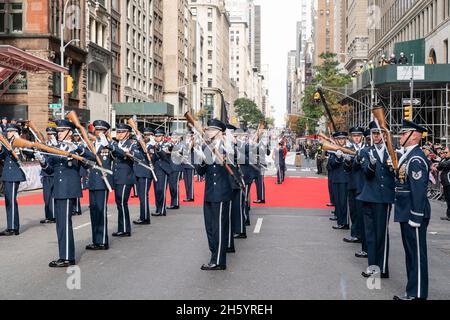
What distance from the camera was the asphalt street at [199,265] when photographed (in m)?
7.26

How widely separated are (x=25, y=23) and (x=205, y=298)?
3641 cm

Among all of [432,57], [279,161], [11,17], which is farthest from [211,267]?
[432,57]

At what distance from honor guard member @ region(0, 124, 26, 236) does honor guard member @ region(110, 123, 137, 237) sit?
215 centimetres

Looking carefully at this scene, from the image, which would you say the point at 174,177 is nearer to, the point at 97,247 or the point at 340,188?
the point at 340,188

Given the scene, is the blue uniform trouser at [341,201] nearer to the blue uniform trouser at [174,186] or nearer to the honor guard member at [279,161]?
the blue uniform trouser at [174,186]

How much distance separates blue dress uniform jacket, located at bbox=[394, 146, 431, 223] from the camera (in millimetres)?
6676

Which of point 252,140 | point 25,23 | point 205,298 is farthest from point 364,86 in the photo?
point 205,298

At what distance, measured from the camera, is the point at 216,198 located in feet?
28.4

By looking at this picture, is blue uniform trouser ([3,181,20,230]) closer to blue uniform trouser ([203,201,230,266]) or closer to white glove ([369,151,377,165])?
blue uniform trouser ([203,201,230,266])

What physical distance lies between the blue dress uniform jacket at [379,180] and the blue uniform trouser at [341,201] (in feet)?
14.6

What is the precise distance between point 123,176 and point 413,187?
6.54 meters

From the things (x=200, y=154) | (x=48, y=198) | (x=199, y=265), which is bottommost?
(x=199, y=265)
